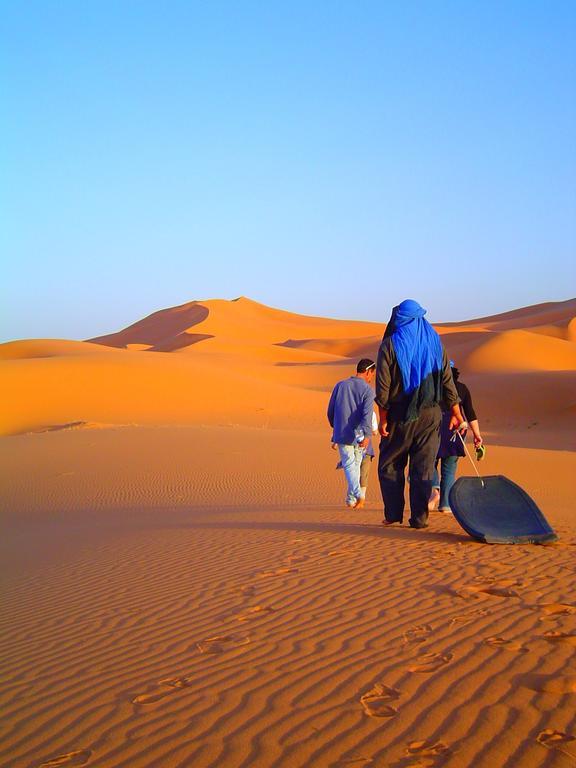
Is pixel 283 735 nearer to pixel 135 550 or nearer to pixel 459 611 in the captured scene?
pixel 459 611

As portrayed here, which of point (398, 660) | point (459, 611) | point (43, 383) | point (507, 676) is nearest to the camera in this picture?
point (507, 676)

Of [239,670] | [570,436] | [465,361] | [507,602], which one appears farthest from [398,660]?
[465,361]

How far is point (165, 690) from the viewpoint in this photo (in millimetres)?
3623

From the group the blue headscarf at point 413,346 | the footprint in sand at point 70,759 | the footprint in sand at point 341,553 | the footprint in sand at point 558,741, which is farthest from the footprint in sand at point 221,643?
the blue headscarf at point 413,346

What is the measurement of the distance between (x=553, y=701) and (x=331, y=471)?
40.9 feet

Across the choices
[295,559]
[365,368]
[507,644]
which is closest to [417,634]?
[507,644]

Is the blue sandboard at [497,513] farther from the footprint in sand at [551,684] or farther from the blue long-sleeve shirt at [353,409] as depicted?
the footprint in sand at [551,684]

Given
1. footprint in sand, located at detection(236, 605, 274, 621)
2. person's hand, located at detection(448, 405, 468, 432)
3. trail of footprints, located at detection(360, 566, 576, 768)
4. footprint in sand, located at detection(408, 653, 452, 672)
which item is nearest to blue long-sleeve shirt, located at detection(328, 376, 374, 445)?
person's hand, located at detection(448, 405, 468, 432)

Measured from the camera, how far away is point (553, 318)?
277ft

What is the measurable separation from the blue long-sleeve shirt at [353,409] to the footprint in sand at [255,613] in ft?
13.7

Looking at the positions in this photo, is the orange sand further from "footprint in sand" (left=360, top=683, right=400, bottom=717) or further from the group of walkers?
the group of walkers

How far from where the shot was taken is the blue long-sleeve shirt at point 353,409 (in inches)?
351

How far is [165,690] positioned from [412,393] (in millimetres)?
3848

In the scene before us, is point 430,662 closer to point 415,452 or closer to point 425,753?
point 425,753
